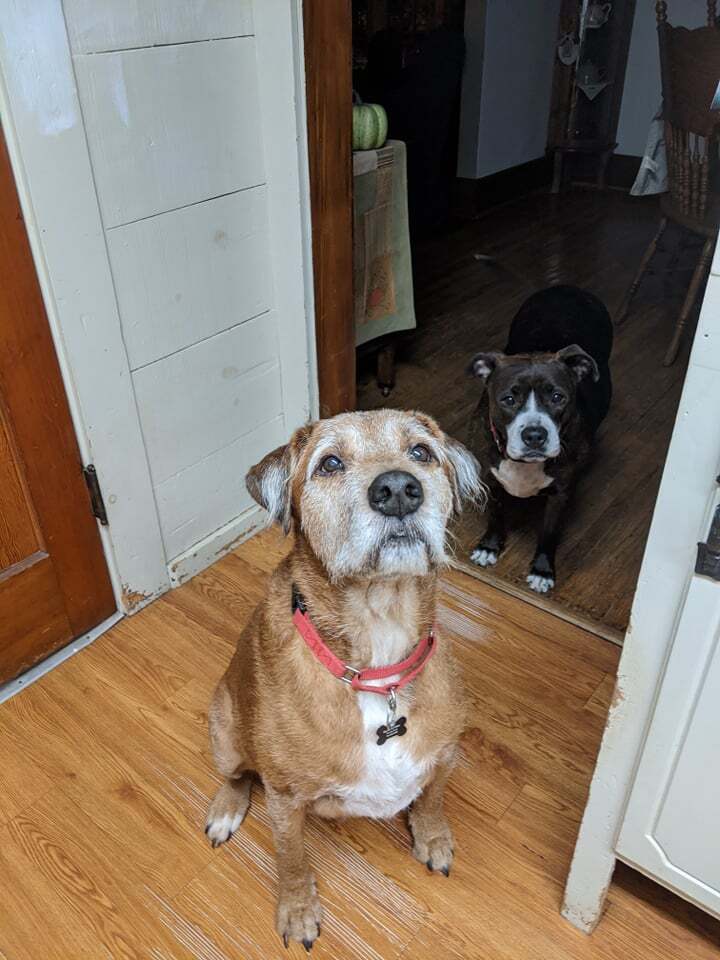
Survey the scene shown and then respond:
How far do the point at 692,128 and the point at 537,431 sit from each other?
197 centimetres

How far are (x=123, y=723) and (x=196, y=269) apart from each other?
4.05 feet

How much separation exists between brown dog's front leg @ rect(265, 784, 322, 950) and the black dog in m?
1.19

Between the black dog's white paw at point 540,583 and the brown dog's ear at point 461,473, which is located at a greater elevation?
the brown dog's ear at point 461,473

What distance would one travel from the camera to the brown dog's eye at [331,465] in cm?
134

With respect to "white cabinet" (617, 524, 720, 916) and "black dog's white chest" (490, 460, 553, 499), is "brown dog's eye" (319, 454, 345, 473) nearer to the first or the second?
"white cabinet" (617, 524, 720, 916)

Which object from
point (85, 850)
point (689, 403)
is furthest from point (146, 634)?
point (689, 403)

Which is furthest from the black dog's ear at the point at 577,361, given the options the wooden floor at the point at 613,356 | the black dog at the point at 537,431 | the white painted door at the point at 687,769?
the white painted door at the point at 687,769

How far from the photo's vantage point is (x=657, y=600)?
1.17 meters

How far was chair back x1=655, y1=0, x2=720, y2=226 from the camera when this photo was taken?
322 cm

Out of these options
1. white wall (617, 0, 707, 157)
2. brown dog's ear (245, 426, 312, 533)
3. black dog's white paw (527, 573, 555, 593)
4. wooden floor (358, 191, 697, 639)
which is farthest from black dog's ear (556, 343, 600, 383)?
white wall (617, 0, 707, 157)

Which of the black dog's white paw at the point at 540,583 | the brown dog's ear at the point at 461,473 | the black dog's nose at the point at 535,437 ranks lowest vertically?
the black dog's white paw at the point at 540,583

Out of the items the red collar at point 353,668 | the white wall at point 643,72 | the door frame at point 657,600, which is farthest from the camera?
the white wall at point 643,72

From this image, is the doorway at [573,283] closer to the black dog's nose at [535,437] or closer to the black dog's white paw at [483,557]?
the black dog's white paw at [483,557]

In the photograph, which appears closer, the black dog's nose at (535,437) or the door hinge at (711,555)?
the door hinge at (711,555)
